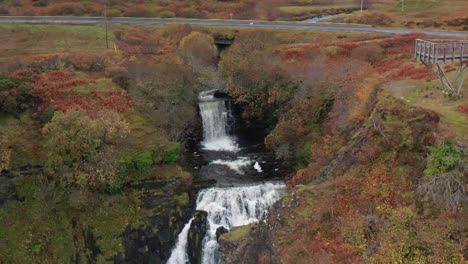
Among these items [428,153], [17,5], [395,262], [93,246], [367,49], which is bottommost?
[93,246]

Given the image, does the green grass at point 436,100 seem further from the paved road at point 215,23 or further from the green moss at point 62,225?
the paved road at point 215,23

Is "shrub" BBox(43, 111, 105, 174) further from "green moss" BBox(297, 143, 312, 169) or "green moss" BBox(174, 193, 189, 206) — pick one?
"green moss" BBox(297, 143, 312, 169)

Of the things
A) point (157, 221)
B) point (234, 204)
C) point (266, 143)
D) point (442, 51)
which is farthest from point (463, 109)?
point (157, 221)

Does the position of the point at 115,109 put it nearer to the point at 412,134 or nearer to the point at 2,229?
the point at 2,229

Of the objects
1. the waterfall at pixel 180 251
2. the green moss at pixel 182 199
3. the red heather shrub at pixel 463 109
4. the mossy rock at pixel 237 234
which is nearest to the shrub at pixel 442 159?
the red heather shrub at pixel 463 109

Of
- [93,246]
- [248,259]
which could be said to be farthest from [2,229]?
[248,259]

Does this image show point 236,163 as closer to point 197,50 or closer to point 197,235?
point 197,235

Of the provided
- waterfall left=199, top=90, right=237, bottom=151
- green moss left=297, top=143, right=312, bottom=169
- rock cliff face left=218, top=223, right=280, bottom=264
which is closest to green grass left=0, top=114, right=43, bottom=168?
waterfall left=199, top=90, right=237, bottom=151
